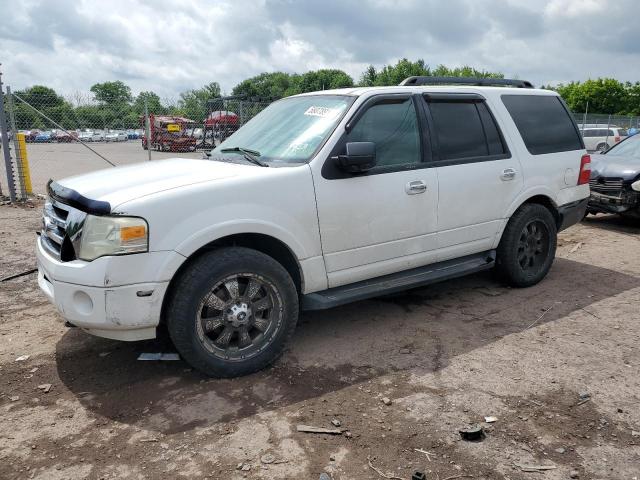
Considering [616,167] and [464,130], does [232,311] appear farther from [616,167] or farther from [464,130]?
[616,167]

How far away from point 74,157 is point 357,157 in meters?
18.0

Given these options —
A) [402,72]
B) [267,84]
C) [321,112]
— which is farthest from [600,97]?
[267,84]

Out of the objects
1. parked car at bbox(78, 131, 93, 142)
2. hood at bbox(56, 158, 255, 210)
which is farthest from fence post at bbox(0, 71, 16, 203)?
hood at bbox(56, 158, 255, 210)

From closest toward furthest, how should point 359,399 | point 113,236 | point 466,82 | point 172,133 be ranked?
point 113,236
point 359,399
point 466,82
point 172,133

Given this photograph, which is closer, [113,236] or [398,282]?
[113,236]

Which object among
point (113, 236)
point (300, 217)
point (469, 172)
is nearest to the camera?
point (113, 236)

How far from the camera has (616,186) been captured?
27.3 ft

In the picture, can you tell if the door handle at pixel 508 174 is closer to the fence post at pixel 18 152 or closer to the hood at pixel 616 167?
the hood at pixel 616 167

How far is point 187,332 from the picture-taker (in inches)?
132

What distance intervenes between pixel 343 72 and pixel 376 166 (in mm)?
97838

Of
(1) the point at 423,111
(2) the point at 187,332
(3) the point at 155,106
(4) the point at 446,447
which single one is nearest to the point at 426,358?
(4) the point at 446,447

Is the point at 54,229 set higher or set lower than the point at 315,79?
lower

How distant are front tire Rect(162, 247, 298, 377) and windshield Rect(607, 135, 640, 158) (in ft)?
26.2

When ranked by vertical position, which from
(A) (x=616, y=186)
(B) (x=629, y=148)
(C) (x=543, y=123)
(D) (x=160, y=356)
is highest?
(C) (x=543, y=123)
